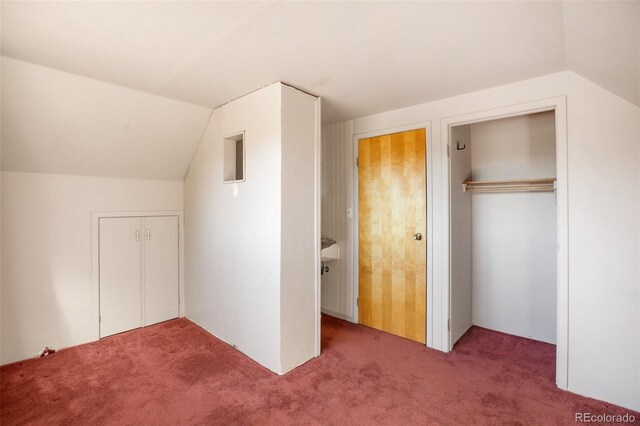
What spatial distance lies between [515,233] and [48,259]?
4414 mm

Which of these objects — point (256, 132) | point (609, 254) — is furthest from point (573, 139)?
point (256, 132)

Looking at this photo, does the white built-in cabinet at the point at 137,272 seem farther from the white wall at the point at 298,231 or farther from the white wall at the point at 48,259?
the white wall at the point at 298,231

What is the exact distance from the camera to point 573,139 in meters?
2.14

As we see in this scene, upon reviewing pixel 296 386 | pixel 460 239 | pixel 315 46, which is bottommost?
pixel 296 386

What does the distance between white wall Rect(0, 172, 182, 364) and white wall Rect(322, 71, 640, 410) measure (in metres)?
3.99

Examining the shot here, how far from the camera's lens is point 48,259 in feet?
8.97

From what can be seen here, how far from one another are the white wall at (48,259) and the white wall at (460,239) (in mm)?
3339

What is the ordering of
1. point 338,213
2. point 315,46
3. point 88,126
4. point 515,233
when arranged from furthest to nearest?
point 338,213 < point 515,233 < point 88,126 < point 315,46

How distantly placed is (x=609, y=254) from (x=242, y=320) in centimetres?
279

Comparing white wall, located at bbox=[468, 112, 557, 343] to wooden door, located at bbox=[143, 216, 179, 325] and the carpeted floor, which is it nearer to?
the carpeted floor

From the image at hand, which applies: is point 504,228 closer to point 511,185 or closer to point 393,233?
point 511,185

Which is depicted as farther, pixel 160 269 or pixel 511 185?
pixel 160 269

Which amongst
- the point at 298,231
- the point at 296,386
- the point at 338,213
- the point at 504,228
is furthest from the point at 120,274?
the point at 504,228

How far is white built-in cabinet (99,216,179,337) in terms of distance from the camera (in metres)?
3.06
